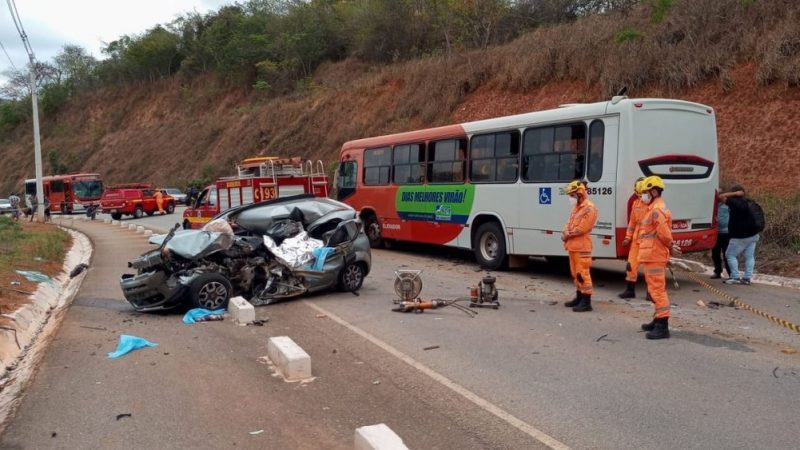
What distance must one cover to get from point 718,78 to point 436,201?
33.9 feet

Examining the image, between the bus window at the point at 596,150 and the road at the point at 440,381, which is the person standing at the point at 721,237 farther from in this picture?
the bus window at the point at 596,150

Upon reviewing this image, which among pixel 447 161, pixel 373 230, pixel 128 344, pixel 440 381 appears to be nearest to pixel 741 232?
pixel 447 161

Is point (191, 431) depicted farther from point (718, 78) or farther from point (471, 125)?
point (718, 78)

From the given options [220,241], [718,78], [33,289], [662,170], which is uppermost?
[718,78]

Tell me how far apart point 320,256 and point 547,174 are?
4.21 m

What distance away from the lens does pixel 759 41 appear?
18.4 m

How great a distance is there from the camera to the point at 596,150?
10.5 metres

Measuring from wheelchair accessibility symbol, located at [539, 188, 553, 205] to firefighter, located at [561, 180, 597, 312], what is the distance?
265cm

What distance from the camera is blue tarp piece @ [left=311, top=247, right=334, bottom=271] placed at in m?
10.0

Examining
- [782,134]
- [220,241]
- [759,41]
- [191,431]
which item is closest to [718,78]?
[759,41]

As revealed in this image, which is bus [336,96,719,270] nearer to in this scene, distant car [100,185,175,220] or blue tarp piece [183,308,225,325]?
blue tarp piece [183,308,225,325]

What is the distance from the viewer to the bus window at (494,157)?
481 inches

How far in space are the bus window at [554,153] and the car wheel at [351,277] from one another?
349 cm

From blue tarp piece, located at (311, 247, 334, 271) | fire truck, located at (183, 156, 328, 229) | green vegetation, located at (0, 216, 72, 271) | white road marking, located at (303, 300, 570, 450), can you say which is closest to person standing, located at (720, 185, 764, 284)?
blue tarp piece, located at (311, 247, 334, 271)
